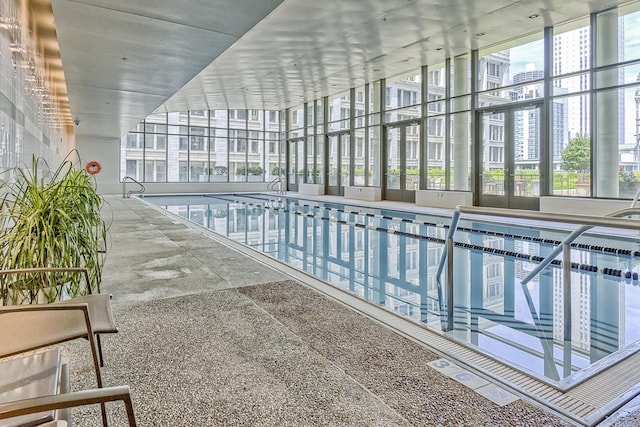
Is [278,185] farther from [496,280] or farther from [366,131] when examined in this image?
[496,280]

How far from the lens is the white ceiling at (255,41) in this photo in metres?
4.66

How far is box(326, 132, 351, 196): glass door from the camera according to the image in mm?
15039

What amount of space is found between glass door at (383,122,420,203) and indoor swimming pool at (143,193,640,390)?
3.66m

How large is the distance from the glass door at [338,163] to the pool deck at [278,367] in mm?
11995

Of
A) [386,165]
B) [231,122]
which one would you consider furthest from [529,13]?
[231,122]

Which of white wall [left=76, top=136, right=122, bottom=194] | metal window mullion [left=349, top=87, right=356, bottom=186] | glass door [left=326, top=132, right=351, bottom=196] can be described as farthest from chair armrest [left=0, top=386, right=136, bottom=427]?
white wall [left=76, top=136, right=122, bottom=194]

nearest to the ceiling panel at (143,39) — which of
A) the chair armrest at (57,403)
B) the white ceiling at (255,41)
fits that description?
the white ceiling at (255,41)

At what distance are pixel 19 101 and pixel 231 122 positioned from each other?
15.5 metres

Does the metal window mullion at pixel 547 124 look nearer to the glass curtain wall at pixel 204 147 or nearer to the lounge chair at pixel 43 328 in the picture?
the lounge chair at pixel 43 328

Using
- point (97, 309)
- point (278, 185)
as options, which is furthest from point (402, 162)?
point (97, 309)

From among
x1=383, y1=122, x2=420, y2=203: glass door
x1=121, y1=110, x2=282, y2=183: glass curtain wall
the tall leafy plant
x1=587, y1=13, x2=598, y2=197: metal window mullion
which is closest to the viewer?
the tall leafy plant

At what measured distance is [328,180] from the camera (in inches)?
635

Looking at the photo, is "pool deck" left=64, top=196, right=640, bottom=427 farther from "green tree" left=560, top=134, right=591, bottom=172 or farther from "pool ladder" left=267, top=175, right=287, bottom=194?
"pool ladder" left=267, top=175, right=287, bottom=194

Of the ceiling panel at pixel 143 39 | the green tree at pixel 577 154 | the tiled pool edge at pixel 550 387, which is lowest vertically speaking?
the tiled pool edge at pixel 550 387
